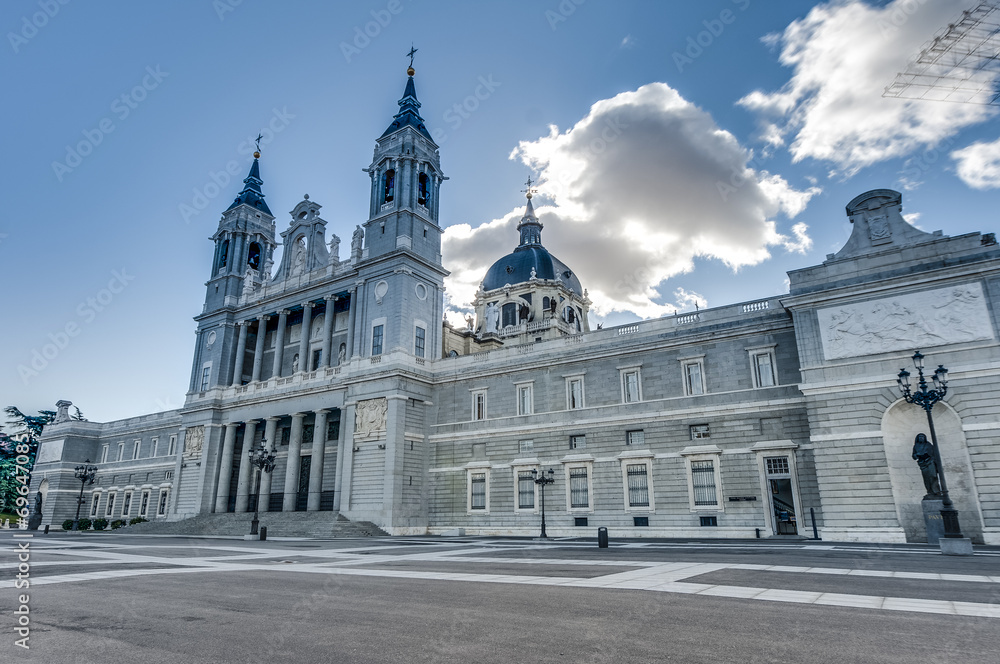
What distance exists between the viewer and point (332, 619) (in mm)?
8086

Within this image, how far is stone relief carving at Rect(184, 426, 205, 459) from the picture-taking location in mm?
50219

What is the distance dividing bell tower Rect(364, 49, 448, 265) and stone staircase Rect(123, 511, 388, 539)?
19005 millimetres

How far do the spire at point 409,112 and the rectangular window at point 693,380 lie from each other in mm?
29698

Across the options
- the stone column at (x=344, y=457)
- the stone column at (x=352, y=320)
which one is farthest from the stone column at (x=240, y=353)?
the stone column at (x=344, y=457)

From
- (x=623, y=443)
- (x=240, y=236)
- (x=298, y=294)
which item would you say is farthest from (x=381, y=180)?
(x=623, y=443)

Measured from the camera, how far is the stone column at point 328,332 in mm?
47344

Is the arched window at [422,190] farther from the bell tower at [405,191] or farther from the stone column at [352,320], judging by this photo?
the stone column at [352,320]

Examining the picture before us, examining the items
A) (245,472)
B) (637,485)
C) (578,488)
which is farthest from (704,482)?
(245,472)

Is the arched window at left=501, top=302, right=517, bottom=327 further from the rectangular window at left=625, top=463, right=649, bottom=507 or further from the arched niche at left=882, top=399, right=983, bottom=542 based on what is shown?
the arched niche at left=882, top=399, right=983, bottom=542

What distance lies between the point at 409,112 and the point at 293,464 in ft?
96.6

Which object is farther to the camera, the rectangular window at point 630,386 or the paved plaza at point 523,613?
the rectangular window at point 630,386

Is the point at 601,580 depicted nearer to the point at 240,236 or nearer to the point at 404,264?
the point at 404,264

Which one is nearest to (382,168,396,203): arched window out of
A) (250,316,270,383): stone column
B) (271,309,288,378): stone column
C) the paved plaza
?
(271,309,288,378): stone column

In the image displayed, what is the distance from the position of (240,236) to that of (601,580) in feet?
178
